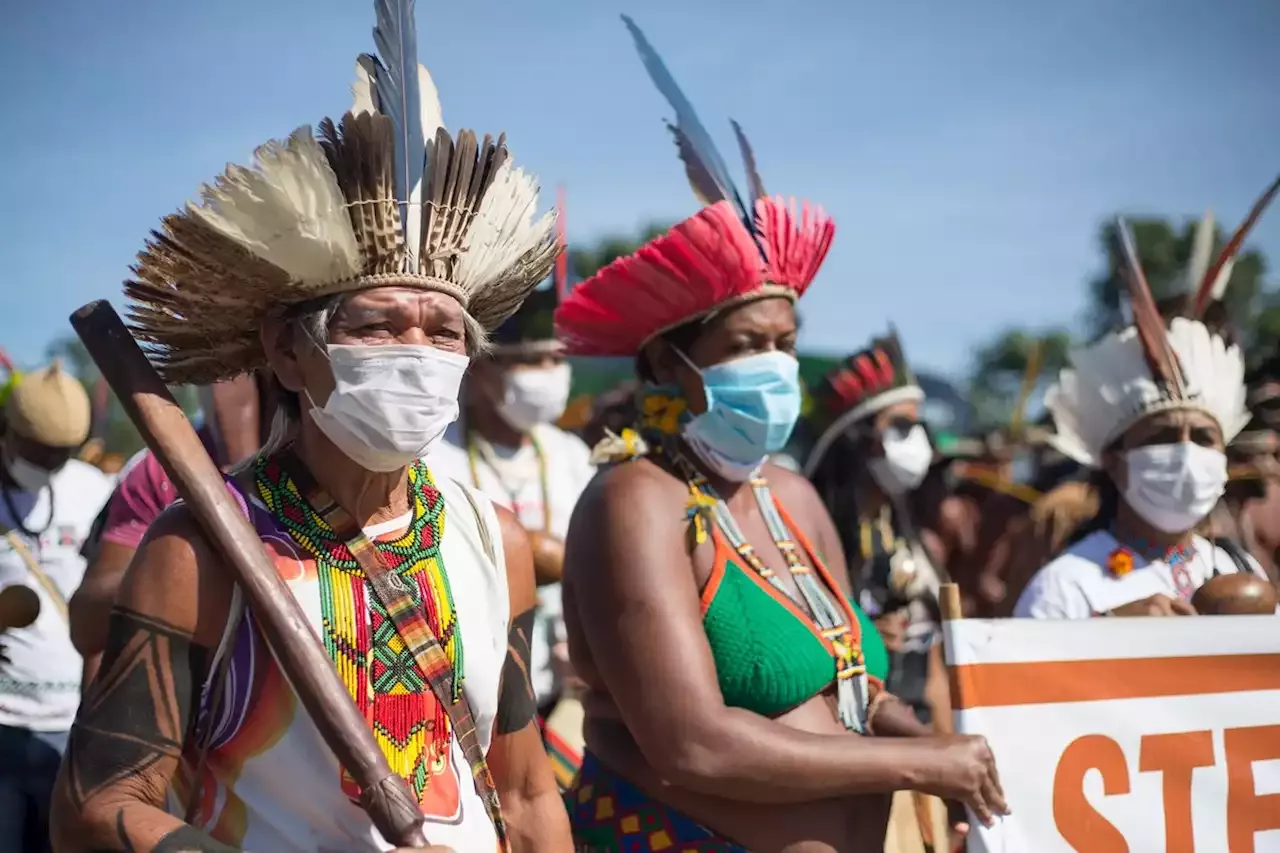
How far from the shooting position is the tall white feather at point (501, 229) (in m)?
2.44

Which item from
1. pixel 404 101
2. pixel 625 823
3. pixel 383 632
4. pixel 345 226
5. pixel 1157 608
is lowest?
pixel 625 823

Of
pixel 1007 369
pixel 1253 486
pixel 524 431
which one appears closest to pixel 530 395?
pixel 524 431

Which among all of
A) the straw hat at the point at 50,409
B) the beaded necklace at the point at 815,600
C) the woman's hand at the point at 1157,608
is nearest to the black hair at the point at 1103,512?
the woman's hand at the point at 1157,608

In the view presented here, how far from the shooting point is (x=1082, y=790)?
3.38 m

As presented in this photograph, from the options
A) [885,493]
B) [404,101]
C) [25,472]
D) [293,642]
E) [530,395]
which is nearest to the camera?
[293,642]

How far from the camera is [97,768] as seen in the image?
2.05 meters

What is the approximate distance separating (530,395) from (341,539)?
3.65 meters

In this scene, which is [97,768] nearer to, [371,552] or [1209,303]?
[371,552]

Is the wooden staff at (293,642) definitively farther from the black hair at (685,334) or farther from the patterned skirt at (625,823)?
the black hair at (685,334)

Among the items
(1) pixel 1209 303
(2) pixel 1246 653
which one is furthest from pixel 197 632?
(1) pixel 1209 303

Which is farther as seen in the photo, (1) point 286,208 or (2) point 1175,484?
(2) point 1175,484

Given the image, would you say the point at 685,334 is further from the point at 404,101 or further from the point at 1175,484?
the point at 1175,484

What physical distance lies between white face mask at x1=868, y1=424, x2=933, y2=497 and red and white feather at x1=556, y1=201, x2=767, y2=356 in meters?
4.24

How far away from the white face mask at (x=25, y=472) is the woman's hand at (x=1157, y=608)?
164 inches
